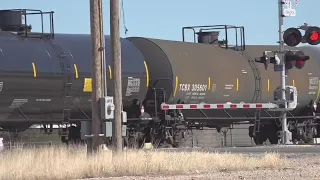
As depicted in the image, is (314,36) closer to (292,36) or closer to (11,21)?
(292,36)

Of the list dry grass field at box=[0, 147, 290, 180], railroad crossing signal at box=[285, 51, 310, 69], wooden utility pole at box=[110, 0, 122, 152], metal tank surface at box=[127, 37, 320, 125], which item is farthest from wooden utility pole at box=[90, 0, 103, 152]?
railroad crossing signal at box=[285, 51, 310, 69]

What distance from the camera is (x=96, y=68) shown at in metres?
15.2

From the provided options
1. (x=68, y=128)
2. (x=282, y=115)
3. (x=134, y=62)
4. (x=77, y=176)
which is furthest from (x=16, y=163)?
(x=282, y=115)

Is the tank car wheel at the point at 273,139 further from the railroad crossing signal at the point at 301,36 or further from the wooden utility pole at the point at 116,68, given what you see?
the wooden utility pole at the point at 116,68

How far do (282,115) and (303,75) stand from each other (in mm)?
2574

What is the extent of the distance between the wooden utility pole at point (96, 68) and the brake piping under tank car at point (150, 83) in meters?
3.97

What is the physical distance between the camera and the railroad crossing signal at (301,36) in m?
23.9

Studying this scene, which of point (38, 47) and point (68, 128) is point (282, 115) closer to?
point (68, 128)

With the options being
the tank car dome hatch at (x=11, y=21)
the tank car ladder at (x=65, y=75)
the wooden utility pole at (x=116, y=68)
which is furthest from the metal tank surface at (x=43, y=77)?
the wooden utility pole at (x=116, y=68)

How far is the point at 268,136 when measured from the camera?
91.1 ft

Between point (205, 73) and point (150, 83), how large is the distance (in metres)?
2.25

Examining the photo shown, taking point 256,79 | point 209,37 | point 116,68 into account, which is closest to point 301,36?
point 256,79

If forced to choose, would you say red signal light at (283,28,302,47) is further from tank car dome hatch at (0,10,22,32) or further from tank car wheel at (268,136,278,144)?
tank car dome hatch at (0,10,22,32)

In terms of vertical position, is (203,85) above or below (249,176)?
above
